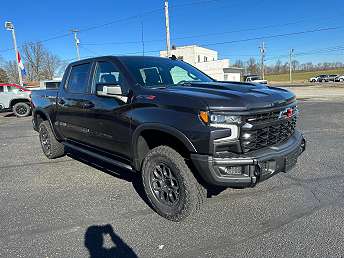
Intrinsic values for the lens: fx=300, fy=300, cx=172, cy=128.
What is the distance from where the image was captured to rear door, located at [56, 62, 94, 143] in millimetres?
4629

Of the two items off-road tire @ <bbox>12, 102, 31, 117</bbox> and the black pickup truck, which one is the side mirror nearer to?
the black pickup truck

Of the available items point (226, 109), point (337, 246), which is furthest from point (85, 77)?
point (337, 246)

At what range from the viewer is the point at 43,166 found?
5.88 metres

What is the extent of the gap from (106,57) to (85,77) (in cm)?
61

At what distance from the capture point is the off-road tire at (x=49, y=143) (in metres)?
6.07

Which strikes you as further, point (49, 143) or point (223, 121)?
point (49, 143)

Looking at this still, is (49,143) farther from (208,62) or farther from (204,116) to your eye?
(208,62)

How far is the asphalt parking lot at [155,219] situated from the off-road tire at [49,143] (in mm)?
765

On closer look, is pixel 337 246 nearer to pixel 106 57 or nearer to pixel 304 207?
pixel 304 207

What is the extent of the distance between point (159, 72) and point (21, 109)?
45.1ft

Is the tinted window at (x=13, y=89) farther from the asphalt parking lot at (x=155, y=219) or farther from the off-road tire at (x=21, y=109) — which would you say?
the asphalt parking lot at (x=155, y=219)

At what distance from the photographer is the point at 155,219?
3.56m

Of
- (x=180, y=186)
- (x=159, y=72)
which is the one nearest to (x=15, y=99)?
(x=159, y=72)

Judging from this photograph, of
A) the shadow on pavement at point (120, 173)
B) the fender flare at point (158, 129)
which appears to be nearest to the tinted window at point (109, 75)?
the fender flare at point (158, 129)
